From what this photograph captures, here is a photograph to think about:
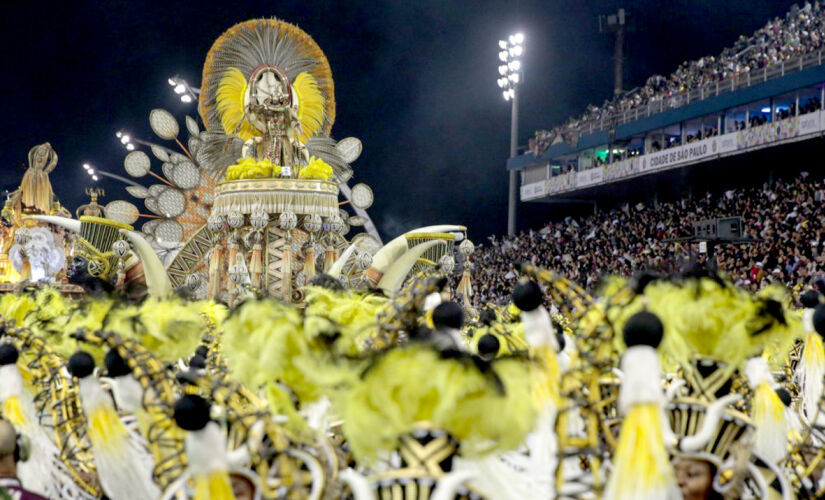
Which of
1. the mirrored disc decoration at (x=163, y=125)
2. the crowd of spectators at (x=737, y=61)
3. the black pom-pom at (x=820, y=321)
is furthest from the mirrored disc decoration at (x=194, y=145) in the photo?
the crowd of spectators at (x=737, y=61)

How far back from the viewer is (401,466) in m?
2.34

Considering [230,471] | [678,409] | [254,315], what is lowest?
[230,471]

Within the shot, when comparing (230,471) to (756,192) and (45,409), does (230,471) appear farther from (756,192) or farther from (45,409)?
(756,192)

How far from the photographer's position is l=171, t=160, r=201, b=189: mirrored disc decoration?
47.6 ft

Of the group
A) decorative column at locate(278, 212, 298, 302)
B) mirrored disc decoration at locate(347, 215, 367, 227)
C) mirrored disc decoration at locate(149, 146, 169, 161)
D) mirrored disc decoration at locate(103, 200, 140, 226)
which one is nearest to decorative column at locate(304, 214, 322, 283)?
decorative column at locate(278, 212, 298, 302)

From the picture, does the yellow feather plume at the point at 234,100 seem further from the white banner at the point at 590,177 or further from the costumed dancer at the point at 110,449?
the white banner at the point at 590,177

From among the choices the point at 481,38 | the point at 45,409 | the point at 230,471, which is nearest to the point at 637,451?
the point at 230,471

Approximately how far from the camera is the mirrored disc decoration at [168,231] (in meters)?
14.4

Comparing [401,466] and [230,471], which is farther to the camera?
[230,471]

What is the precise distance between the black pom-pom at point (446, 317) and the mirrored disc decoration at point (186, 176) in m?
12.1

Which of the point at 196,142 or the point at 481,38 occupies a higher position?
the point at 481,38

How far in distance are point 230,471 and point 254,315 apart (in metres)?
0.79

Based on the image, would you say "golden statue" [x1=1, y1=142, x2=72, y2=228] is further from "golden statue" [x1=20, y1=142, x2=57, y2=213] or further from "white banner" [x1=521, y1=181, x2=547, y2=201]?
"white banner" [x1=521, y1=181, x2=547, y2=201]

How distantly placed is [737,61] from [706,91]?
41.7 inches
